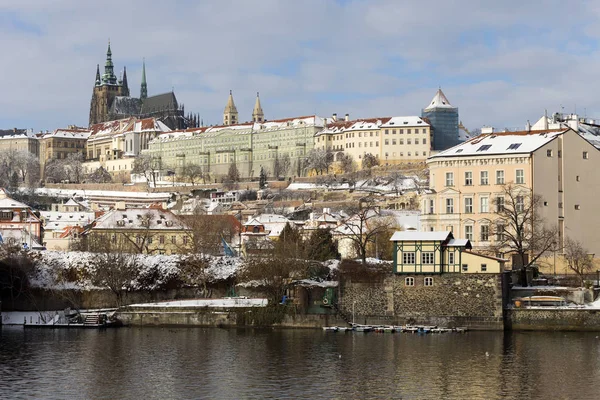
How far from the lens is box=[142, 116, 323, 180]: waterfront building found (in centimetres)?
18075

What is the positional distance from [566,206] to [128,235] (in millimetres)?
28640

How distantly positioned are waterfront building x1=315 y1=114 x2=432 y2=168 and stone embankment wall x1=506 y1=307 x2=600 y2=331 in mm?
110328

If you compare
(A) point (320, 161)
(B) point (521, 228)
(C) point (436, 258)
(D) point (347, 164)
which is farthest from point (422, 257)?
(A) point (320, 161)

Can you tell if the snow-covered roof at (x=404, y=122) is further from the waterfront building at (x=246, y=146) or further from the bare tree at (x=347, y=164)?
the waterfront building at (x=246, y=146)

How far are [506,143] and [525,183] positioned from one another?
2911 mm

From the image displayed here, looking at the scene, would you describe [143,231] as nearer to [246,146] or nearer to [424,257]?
[424,257]

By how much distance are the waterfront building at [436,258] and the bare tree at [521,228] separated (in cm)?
548

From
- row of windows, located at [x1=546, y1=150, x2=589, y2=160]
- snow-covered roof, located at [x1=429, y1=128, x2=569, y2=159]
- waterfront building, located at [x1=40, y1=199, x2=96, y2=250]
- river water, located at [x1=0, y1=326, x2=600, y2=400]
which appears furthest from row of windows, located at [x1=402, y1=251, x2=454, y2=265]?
waterfront building, located at [x1=40, y1=199, x2=96, y2=250]

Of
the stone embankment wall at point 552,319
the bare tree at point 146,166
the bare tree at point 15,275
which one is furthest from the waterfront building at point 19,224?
the bare tree at point 146,166

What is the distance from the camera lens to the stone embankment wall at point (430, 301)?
4819cm

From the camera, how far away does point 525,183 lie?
191 feet

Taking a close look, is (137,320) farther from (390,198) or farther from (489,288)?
(390,198)

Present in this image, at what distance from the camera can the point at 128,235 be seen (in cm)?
7331

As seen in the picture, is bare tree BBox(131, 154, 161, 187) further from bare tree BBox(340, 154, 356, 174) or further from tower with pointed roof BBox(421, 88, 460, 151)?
tower with pointed roof BBox(421, 88, 460, 151)
